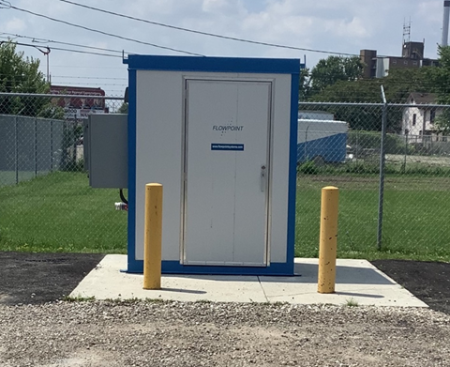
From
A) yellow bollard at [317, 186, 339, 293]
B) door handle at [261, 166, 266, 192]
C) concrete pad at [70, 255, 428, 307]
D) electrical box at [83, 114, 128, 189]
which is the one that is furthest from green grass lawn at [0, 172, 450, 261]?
yellow bollard at [317, 186, 339, 293]

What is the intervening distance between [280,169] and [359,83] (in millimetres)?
56782

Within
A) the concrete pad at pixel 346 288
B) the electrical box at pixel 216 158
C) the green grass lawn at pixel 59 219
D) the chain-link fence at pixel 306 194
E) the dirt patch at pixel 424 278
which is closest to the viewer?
the concrete pad at pixel 346 288

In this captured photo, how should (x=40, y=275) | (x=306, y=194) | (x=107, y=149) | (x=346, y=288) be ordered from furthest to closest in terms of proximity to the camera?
(x=306, y=194) < (x=107, y=149) < (x=40, y=275) < (x=346, y=288)

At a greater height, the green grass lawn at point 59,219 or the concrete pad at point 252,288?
the concrete pad at point 252,288

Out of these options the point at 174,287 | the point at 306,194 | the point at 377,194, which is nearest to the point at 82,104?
the point at 306,194

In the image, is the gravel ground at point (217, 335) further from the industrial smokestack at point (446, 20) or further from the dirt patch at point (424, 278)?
the industrial smokestack at point (446, 20)

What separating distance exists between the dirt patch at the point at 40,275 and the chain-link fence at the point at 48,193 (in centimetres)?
67

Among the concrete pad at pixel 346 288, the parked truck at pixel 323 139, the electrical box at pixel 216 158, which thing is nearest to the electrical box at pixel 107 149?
the electrical box at pixel 216 158

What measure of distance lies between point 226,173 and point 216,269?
1114mm

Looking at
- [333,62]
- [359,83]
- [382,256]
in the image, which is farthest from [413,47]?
[382,256]

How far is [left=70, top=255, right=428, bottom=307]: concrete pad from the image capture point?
6.63 m

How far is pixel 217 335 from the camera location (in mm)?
5461

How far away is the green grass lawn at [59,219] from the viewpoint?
9.34 m

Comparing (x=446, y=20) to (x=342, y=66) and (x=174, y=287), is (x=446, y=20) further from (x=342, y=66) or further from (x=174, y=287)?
(x=174, y=287)
